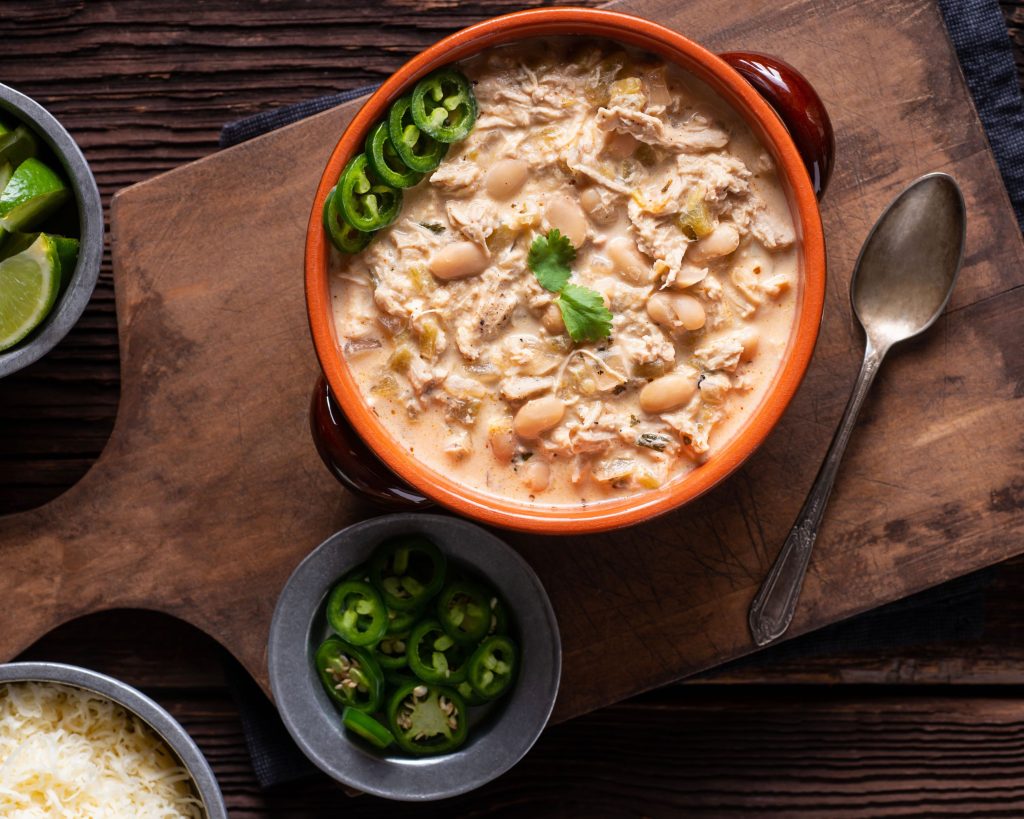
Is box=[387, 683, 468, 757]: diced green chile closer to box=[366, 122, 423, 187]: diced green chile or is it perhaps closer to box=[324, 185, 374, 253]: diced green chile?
box=[324, 185, 374, 253]: diced green chile

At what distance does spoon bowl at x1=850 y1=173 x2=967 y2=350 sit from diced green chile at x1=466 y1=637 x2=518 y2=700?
4.00 ft

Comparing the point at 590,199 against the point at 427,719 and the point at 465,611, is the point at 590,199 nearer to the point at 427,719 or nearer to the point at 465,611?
the point at 465,611

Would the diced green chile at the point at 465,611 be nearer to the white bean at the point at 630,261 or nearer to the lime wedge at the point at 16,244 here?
the white bean at the point at 630,261

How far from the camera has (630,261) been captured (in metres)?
2.25

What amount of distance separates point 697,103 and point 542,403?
0.77m

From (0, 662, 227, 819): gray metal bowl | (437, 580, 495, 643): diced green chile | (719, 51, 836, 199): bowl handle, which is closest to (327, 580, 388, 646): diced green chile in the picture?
(437, 580, 495, 643): diced green chile

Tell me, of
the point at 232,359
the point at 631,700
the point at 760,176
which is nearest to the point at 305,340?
the point at 232,359

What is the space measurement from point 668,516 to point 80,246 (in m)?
1.66

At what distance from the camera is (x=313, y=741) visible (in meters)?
2.63

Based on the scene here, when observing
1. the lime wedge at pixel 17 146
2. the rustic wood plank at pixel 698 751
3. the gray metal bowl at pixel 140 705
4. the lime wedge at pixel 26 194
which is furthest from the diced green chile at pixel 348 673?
the lime wedge at pixel 17 146

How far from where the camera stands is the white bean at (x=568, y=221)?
2.23 m

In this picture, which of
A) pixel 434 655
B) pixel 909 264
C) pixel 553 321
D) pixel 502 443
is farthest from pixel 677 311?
pixel 434 655

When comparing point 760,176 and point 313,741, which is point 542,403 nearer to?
point 760,176

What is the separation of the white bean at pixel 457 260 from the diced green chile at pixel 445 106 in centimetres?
24
